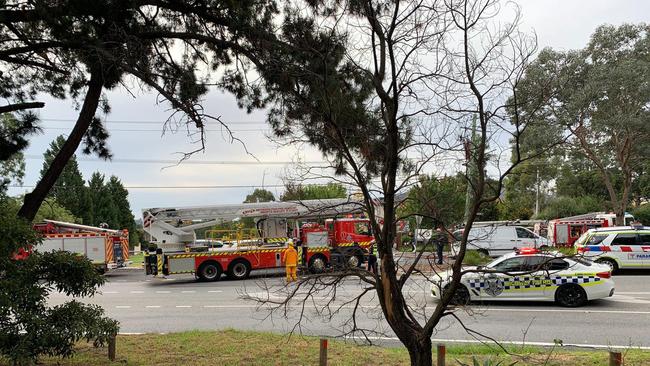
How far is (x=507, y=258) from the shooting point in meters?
13.0

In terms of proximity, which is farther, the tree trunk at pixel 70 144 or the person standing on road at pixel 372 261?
the tree trunk at pixel 70 144

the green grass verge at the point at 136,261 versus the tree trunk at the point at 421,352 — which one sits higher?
the tree trunk at the point at 421,352

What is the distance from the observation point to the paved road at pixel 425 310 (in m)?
9.75

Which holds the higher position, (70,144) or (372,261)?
(70,144)

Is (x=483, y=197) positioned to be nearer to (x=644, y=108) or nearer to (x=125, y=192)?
(x=644, y=108)

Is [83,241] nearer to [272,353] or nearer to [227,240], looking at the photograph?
[227,240]

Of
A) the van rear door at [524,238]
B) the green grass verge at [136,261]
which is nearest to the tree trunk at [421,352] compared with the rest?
the van rear door at [524,238]

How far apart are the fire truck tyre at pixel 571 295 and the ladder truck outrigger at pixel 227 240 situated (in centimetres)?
918

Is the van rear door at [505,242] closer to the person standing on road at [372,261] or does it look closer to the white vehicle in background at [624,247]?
the white vehicle in background at [624,247]

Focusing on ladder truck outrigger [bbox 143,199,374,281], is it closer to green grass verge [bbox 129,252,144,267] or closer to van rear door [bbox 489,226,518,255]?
van rear door [bbox 489,226,518,255]

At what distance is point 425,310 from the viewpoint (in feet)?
→ 34.4

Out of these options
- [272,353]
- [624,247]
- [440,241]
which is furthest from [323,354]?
[624,247]

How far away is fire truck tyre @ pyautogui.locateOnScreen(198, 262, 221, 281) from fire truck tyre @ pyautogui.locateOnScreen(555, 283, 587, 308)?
13202 mm

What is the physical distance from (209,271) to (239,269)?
1178mm
